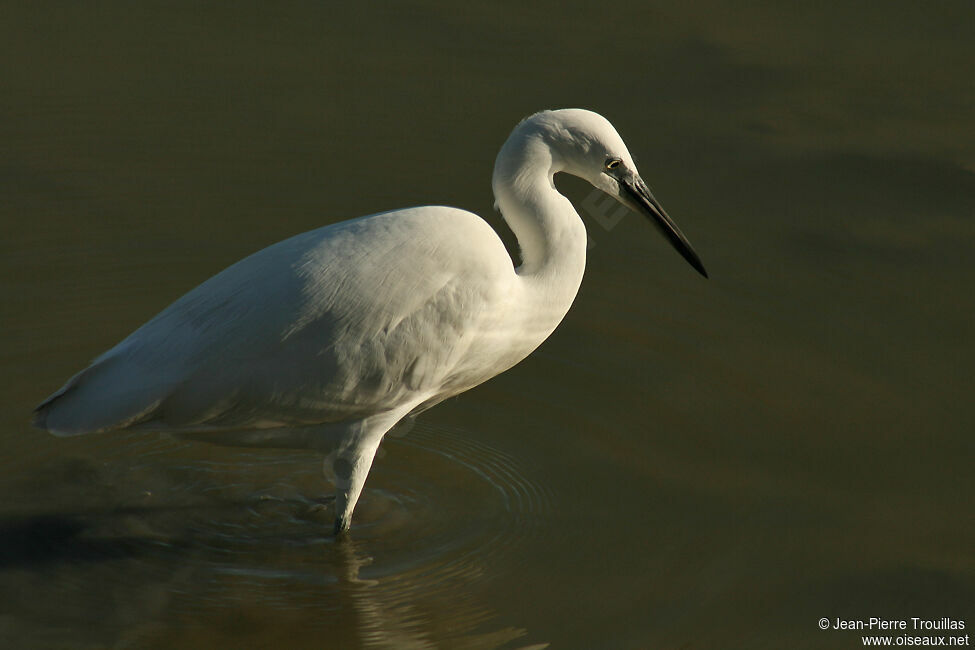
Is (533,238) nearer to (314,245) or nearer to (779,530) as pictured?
(314,245)

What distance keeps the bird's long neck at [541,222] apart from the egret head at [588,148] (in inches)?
1.9

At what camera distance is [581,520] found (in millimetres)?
4957

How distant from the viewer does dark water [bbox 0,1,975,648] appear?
4.60 meters

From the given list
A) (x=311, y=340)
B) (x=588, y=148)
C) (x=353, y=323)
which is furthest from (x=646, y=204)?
(x=311, y=340)

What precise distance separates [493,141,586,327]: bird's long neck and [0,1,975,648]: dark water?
87 centimetres

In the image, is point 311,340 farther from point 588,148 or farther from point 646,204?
point 646,204

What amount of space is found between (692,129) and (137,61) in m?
3.78

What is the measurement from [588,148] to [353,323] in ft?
3.67

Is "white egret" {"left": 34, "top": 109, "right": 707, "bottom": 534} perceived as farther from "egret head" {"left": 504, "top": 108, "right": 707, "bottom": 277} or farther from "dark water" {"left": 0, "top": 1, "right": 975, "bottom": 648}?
"dark water" {"left": 0, "top": 1, "right": 975, "bottom": 648}

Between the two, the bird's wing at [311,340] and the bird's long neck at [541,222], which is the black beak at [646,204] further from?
A: the bird's wing at [311,340]

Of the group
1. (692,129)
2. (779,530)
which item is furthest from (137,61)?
(779,530)

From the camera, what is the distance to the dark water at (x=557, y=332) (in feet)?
15.1

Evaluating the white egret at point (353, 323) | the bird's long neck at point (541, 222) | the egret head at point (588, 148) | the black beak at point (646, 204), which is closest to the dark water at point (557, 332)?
the white egret at point (353, 323)

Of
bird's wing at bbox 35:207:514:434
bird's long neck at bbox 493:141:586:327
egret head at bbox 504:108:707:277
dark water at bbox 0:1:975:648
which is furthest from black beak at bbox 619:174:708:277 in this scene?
dark water at bbox 0:1:975:648
